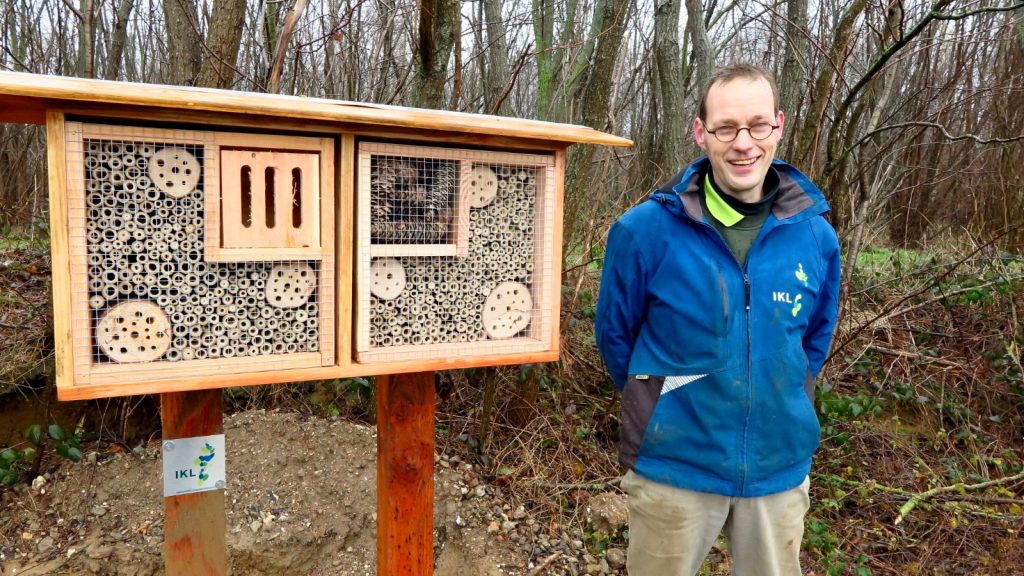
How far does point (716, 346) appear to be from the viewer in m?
1.83

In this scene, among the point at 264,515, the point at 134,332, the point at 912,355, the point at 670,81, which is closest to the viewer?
the point at 134,332

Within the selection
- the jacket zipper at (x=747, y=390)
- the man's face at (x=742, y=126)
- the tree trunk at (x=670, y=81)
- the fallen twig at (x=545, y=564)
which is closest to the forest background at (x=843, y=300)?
the fallen twig at (x=545, y=564)

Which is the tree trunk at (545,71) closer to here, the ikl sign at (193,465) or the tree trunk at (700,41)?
the tree trunk at (700,41)

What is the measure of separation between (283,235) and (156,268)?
31cm

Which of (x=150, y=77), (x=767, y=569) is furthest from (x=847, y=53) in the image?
(x=150, y=77)

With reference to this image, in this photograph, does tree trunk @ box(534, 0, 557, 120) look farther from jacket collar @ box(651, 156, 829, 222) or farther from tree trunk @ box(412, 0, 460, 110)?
jacket collar @ box(651, 156, 829, 222)

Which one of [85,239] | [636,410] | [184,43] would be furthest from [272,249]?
[184,43]

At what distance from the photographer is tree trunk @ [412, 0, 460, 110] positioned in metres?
3.12

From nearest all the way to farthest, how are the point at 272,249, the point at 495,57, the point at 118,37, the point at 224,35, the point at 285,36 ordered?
the point at 272,249
the point at 285,36
the point at 224,35
the point at 118,37
the point at 495,57

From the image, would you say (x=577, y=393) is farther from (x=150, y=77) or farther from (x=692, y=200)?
(x=150, y=77)

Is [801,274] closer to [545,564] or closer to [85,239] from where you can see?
[85,239]

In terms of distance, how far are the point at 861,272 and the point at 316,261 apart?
482 centimetres

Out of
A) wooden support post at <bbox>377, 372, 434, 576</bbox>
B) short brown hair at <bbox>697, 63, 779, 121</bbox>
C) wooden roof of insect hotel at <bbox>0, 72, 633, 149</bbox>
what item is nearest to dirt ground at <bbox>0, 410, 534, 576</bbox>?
wooden support post at <bbox>377, 372, 434, 576</bbox>

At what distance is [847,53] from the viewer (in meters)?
3.40
